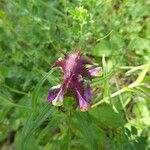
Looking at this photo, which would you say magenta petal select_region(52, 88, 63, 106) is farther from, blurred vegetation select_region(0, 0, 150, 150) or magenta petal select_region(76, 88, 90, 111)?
blurred vegetation select_region(0, 0, 150, 150)

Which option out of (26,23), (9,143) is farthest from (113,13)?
(9,143)

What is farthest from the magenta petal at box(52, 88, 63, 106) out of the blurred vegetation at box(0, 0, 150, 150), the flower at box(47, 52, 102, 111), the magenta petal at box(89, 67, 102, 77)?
the blurred vegetation at box(0, 0, 150, 150)

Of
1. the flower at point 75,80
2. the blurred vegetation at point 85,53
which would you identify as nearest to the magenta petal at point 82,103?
the flower at point 75,80

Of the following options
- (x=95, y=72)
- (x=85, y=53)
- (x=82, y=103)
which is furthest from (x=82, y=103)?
(x=85, y=53)

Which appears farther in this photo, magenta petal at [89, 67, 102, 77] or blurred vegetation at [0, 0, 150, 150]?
blurred vegetation at [0, 0, 150, 150]

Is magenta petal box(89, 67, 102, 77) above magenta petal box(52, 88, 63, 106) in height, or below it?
above
